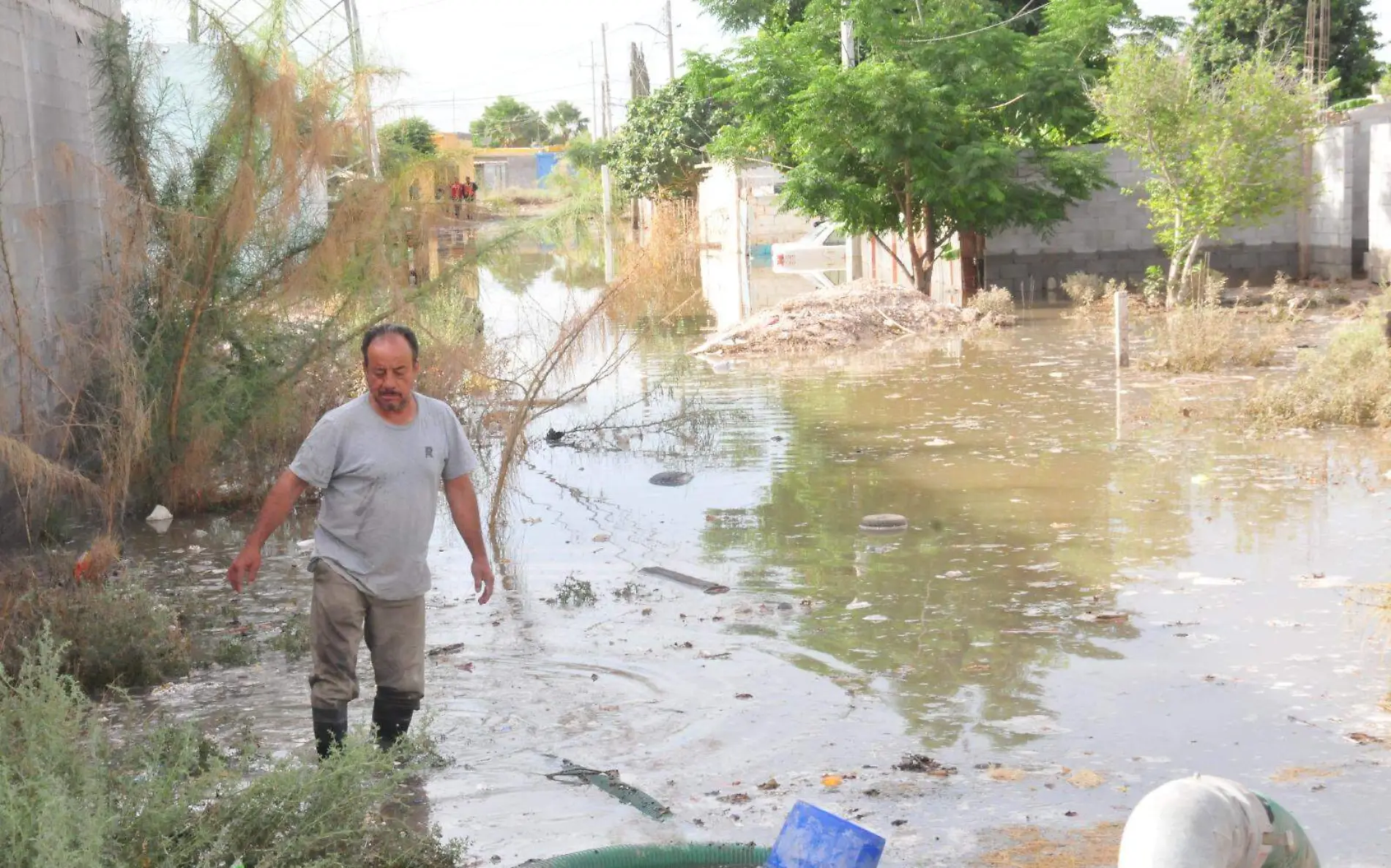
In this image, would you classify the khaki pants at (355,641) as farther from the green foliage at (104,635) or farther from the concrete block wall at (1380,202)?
the concrete block wall at (1380,202)

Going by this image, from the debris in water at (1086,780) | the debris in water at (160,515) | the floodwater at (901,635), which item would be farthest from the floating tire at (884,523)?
the debris in water at (160,515)

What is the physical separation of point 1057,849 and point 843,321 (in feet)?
53.2

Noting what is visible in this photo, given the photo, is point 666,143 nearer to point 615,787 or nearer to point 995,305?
point 995,305

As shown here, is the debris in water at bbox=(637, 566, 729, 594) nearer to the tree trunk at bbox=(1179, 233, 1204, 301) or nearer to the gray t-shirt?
the gray t-shirt

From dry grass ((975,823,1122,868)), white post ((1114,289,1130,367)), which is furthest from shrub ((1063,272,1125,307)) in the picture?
dry grass ((975,823,1122,868))

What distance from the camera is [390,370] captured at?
477cm

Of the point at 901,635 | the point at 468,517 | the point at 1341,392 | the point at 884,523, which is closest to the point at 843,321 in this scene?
the point at 1341,392

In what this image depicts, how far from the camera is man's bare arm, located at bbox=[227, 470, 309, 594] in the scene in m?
4.82

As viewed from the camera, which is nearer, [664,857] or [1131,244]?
[664,857]

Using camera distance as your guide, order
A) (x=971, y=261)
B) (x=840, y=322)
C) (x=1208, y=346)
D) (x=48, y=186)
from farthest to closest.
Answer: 1. (x=971, y=261)
2. (x=840, y=322)
3. (x=1208, y=346)
4. (x=48, y=186)

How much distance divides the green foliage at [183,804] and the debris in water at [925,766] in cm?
166

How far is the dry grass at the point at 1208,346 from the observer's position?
14812mm

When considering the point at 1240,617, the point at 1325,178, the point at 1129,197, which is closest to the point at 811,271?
the point at 1129,197

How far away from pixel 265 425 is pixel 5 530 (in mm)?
1744
